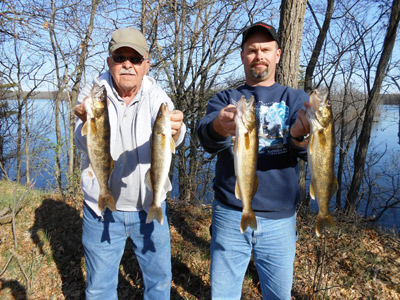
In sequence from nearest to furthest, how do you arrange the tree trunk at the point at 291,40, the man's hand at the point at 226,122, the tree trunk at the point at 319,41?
the man's hand at the point at 226,122, the tree trunk at the point at 291,40, the tree trunk at the point at 319,41

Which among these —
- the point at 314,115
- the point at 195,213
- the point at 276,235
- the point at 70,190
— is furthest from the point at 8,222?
the point at 314,115

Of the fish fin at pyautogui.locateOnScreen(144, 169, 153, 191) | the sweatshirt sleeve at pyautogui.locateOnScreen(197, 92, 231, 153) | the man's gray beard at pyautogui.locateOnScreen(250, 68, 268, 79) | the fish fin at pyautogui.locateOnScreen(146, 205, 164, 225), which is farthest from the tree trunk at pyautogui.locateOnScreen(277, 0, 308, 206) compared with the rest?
the fish fin at pyautogui.locateOnScreen(146, 205, 164, 225)

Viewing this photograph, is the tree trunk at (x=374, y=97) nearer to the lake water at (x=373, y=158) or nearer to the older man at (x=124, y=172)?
the lake water at (x=373, y=158)

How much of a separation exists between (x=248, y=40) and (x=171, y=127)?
1.18 m

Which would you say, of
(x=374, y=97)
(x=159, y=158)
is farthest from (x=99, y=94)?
(x=374, y=97)

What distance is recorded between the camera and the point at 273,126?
8.75ft

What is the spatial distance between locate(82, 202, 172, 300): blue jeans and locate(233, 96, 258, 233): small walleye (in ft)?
3.40

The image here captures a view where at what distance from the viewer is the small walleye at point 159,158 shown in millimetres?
2436

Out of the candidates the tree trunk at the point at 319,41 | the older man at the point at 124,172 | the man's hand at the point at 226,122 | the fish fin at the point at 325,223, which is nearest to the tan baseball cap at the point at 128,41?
the older man at the point at 124,172

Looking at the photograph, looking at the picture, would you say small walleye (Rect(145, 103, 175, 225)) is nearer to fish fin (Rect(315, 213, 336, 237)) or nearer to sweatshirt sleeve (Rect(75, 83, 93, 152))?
sweatshirt sleeve (Rect(75, 83, 93, 152))

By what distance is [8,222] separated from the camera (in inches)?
236

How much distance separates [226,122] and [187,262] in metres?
3.48

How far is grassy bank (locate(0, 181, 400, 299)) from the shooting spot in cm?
414

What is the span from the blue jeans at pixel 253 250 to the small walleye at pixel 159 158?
2.07ft
